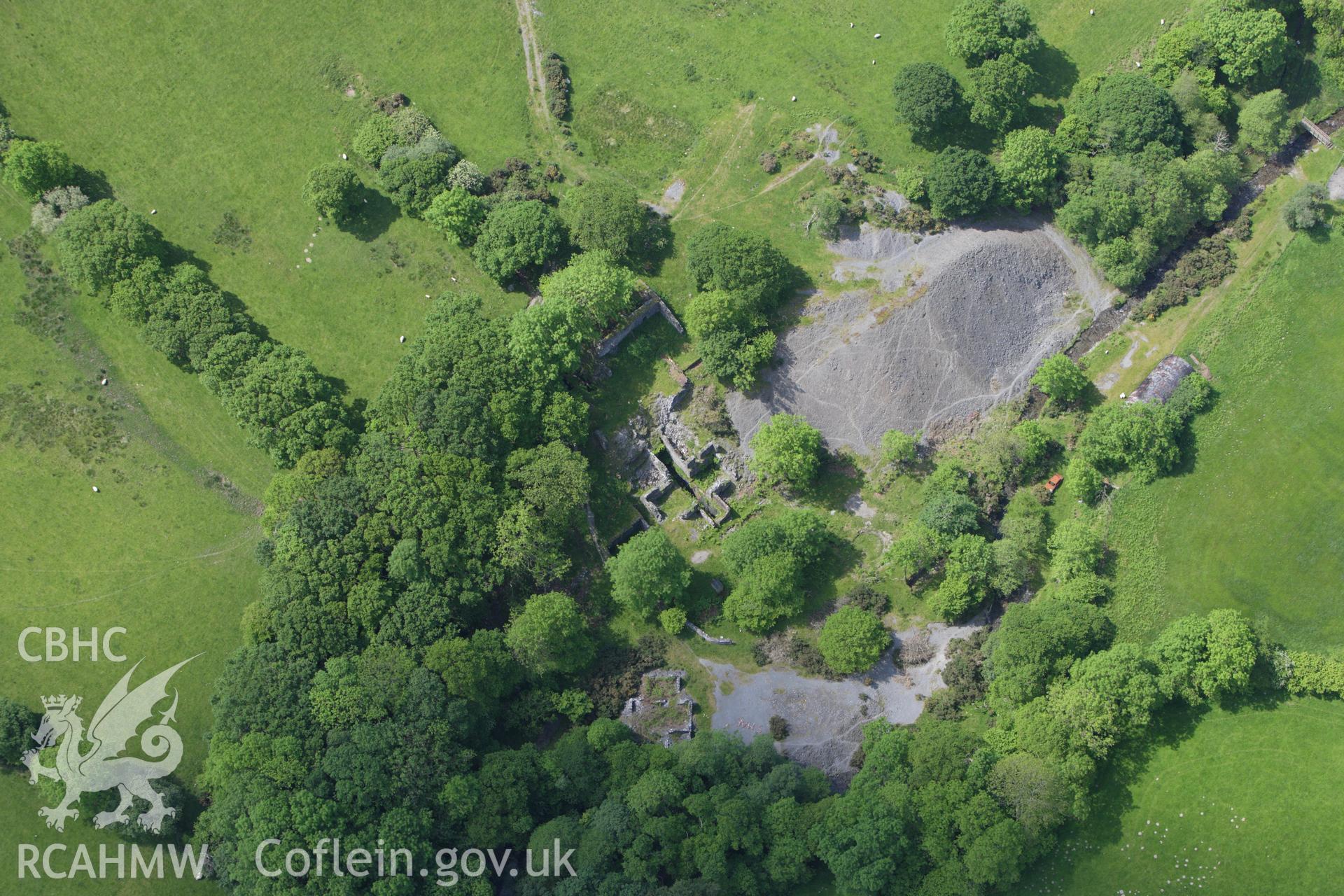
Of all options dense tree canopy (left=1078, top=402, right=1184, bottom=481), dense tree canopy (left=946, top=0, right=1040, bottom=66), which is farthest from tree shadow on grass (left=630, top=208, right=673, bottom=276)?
dense tree canopy (left=1078, top=402, right=1184, bottom=481)

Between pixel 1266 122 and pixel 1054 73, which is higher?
pixel 1054 73

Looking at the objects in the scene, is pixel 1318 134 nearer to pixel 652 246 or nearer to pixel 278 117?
pixel 652 246

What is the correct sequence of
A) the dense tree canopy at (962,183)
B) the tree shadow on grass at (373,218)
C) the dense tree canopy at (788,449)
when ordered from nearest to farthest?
the dense tree canopy at (788,449) < the dense tree canopy at (962,183) < the tree shadow on grass at (373,218)

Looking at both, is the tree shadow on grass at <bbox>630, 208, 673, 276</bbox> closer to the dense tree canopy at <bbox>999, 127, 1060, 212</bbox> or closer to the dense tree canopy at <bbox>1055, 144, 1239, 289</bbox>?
the dense tree canopy at <bbox>999, 127, 1060, 212</bbox>

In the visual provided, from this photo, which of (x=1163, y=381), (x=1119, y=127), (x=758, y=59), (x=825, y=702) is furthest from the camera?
(x=758, y=59)

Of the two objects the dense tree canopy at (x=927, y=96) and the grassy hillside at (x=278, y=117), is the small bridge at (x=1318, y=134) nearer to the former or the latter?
the dense tree canopy at (x=927, y=96)

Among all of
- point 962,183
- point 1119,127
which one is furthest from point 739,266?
point 1119,127

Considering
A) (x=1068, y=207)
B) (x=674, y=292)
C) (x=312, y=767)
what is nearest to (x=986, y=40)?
(x=1068, y=207)

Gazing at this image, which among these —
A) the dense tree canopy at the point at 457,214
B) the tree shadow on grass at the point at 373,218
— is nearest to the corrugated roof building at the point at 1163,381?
the dense tree canopy at the point at 457,214
